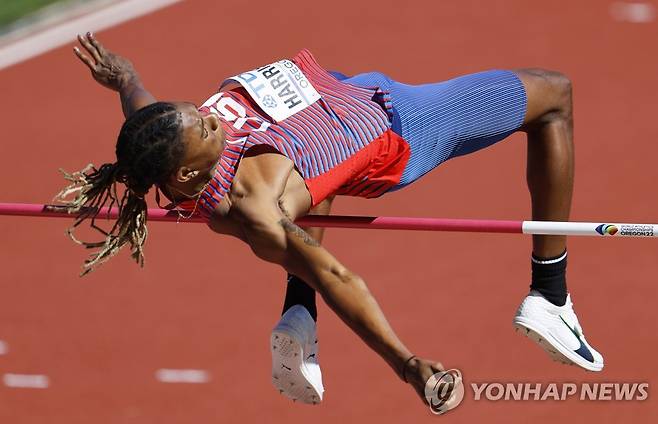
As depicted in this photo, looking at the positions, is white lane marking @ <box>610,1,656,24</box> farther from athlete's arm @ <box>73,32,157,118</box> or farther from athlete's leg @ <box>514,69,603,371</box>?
athlete's arm @ <box>73,32,157,118</box>

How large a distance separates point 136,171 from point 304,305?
107cm

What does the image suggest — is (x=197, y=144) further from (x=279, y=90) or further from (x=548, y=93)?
(x=548, y=93)

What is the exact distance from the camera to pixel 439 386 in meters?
4.53

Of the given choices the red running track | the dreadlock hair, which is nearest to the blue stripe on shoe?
the red running track

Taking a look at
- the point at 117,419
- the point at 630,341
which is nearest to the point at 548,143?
the point at 630,341

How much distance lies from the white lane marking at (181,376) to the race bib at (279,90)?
2.43m

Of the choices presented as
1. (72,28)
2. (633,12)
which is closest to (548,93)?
(633,12)

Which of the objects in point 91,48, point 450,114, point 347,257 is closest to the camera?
point 450,114

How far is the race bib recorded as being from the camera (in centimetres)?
553

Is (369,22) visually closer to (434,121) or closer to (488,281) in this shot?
(488,281)

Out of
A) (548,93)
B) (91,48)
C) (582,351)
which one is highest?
(91,48)

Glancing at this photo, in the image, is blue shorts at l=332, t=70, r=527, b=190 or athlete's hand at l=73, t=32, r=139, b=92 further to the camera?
athlete's hand at l=73, t=32, r=139, b=92

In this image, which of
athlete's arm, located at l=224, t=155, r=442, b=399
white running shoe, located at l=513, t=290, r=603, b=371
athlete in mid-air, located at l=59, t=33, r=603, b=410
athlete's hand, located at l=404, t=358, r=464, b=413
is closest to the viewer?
athlete's hand, located at l=404, t=358, r=464, b=413

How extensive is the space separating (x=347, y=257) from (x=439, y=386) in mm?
3767
